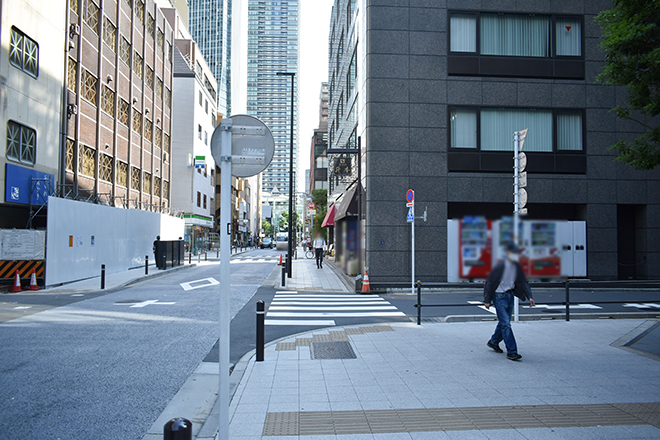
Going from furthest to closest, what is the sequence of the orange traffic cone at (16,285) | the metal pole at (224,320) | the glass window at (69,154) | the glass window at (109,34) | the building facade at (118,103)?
1. the glass window at (109,34)
2. the building facade at (118,103)
3. the glass window at (69,154)
4. the orange traffic cone at (16,285)
5. the metal pole at (224,320)

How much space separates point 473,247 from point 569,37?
10980 mm

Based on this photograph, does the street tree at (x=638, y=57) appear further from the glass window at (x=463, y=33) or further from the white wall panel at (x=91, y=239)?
the white wall panel at (x=91, y=239)

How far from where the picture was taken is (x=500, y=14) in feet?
59.4

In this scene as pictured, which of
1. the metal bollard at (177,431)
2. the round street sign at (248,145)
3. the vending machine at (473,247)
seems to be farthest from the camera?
the vending machine at (473,247)

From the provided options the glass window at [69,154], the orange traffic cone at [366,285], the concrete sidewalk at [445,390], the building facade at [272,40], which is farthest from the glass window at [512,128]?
the building facade at [272,40]

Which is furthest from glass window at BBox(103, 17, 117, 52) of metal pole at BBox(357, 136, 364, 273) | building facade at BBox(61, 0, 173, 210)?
metal pole at BBox(357, 136, 364, 273)

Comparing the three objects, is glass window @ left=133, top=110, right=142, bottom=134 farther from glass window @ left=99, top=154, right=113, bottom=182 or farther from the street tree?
the street tree

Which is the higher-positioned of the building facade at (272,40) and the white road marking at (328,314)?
the building facade at (272,40)

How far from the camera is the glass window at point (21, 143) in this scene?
59.9 ft

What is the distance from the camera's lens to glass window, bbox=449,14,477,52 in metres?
17.9

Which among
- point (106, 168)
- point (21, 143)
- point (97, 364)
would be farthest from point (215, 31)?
point (97, 364)

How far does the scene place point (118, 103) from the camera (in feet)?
102

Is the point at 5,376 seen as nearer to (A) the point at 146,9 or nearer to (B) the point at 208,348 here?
(B) the point at 208,348

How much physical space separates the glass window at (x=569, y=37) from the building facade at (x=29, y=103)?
2205 centimetres
